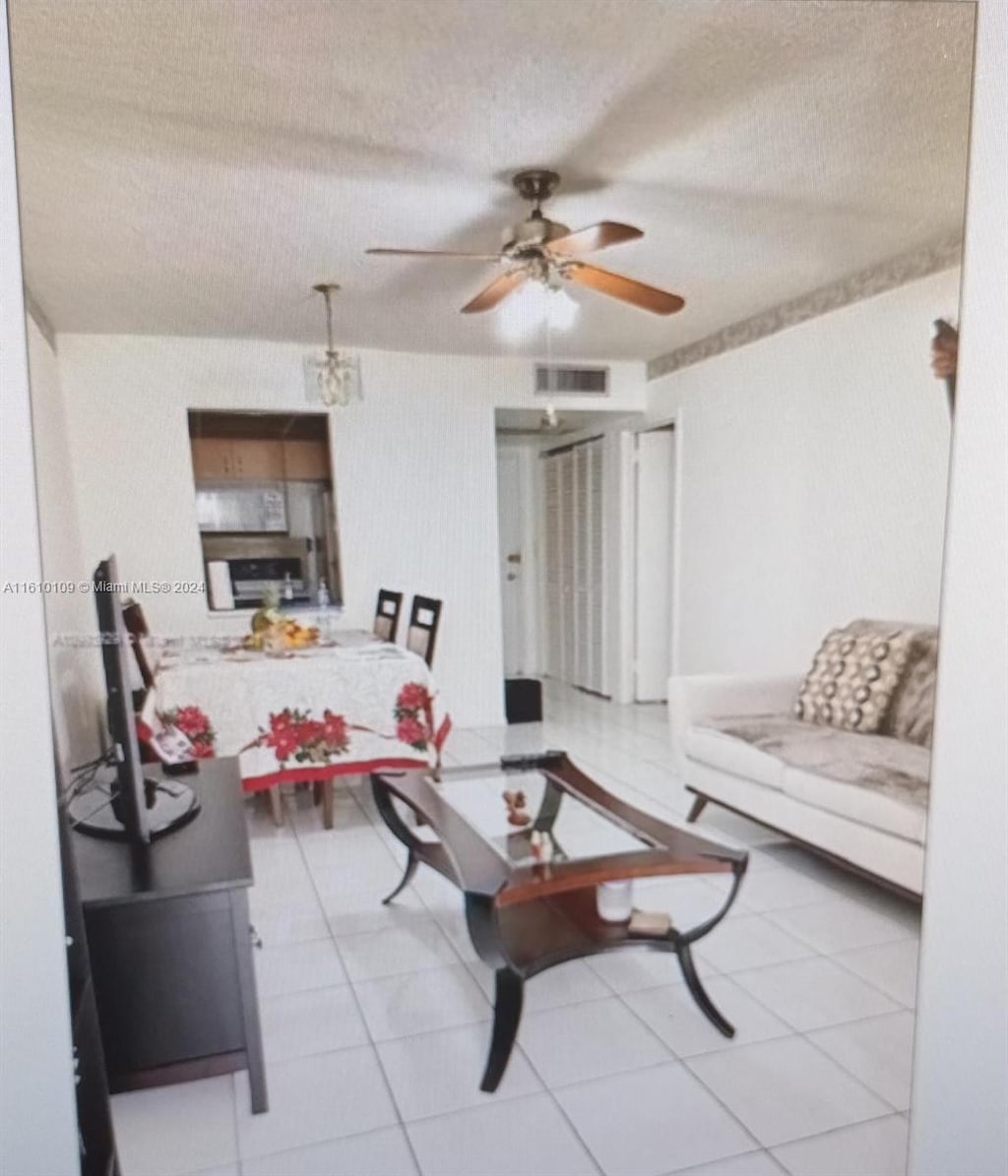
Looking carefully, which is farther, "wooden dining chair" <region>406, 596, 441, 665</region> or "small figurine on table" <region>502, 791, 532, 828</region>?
"wooden dining chair" <region>406, 596, 441, 665</region>

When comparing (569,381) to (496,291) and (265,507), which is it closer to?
(496,291)

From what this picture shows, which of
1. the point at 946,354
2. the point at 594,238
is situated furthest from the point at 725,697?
the point at 594,238

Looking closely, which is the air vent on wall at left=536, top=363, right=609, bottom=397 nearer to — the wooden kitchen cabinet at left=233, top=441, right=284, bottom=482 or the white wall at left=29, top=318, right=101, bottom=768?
the wooden kitchen cabinet at left=233, top=441, right=284, bottom=482

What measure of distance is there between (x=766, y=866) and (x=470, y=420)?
1.48 m

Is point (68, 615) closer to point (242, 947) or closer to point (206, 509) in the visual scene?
point (206, 509)

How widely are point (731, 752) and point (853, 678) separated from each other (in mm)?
670

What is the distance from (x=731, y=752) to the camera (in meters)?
1.95

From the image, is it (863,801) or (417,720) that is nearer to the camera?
(863,801)

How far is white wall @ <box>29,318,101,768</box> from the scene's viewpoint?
748 mm

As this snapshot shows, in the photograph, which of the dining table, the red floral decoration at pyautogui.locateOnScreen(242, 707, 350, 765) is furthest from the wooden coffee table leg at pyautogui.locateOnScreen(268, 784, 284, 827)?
the red floral decoration at pyautogui.locateOnScreen(242, 707, 350, 765)

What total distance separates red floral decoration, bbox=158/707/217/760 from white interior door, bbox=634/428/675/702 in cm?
129

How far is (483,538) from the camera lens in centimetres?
182

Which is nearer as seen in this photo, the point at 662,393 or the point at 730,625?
the point at 730,625

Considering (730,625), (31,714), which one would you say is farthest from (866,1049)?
(31,714)
